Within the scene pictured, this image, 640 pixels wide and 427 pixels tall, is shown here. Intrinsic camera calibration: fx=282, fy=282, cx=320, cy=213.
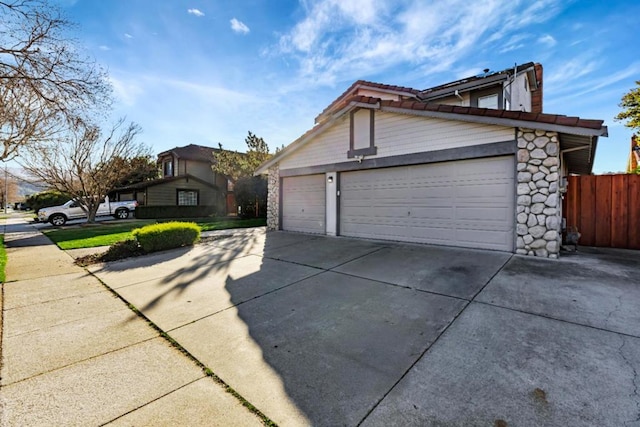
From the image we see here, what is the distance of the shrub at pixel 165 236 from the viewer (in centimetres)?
802

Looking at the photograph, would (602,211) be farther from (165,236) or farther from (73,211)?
(73,211)

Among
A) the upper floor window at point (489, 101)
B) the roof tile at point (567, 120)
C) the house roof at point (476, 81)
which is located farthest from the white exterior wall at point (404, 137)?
the upper floor window at point (489, 101)

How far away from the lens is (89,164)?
15.9m

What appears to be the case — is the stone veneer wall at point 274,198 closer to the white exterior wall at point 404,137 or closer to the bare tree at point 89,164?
the white exterior wall at point 404,137

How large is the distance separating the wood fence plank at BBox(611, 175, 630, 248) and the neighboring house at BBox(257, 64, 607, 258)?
1.09m

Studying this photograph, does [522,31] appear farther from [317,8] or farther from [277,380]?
[277,380]

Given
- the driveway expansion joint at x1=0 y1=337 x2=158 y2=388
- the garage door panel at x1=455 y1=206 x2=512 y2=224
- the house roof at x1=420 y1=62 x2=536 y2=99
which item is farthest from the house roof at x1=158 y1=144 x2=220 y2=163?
the driveway expansion joint at x1=0 y1=337 x2=158 y2=388

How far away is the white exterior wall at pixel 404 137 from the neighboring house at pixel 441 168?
0.03m

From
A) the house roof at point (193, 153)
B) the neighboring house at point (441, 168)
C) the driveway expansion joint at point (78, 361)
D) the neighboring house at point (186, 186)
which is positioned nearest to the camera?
the driveway expansion joint at point (78, 361)

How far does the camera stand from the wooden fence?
7.06 m

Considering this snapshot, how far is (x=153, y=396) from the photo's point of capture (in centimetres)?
224

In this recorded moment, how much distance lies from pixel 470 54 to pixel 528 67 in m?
2.82

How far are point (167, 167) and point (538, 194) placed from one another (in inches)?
1102

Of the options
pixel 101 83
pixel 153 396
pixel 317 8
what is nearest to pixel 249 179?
pixel 101 83
